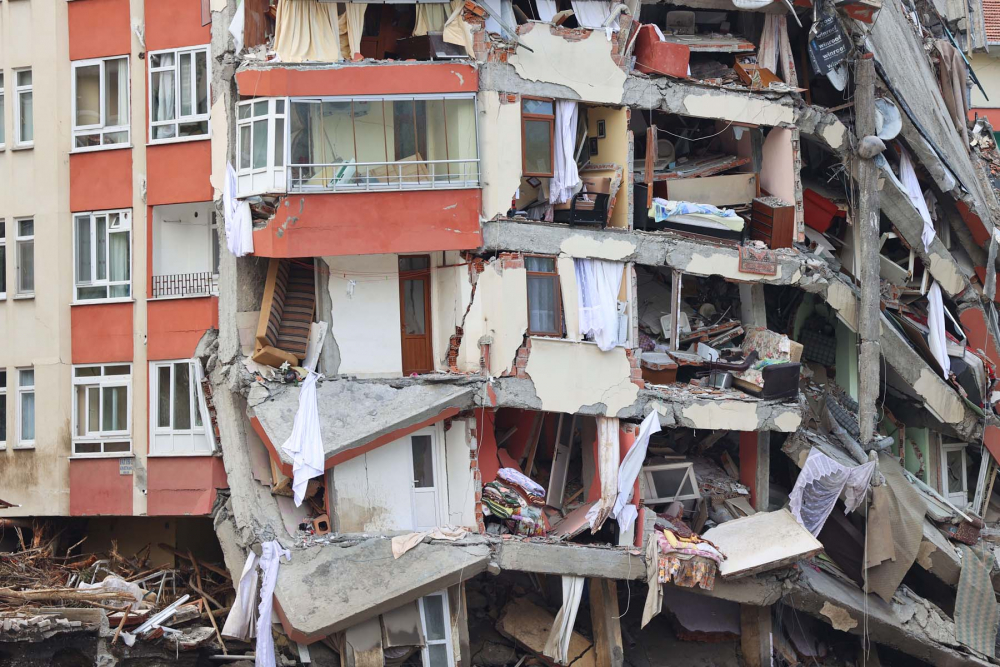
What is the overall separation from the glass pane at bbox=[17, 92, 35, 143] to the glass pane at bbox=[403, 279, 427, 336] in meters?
8.47

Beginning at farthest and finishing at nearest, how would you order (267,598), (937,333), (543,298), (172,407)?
1. (937,333)
2. (172,407)
3. (543,298)
4. (267,598)

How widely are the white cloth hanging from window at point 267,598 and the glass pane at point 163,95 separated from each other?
8.63m

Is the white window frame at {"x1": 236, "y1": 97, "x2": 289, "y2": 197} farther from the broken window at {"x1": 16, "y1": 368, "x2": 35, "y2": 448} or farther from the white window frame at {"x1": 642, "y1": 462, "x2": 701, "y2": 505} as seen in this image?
the white window frame at {"x1": 642, "y1": 462, "x2": 701, "y2": 505}

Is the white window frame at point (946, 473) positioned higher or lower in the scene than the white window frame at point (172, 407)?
lower

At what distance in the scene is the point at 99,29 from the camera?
2547 cm

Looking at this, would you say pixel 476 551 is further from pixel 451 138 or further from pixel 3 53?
pixel 3 53

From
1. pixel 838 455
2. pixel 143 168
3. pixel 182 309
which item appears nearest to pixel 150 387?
pixel 182 309

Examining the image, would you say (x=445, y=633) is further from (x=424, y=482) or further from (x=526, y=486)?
(x=526, y=486)

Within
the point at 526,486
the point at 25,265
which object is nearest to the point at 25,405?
the point at 25,265

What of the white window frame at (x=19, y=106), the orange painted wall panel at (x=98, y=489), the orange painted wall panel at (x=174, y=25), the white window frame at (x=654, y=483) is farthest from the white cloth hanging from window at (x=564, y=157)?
the white window frame at (x=19, y=106)

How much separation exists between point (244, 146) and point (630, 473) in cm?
907

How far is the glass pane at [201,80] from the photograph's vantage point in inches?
973

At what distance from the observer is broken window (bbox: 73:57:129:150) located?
25422mm

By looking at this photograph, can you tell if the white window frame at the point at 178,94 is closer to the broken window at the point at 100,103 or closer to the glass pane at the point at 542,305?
the broken window at the point at 100,103
